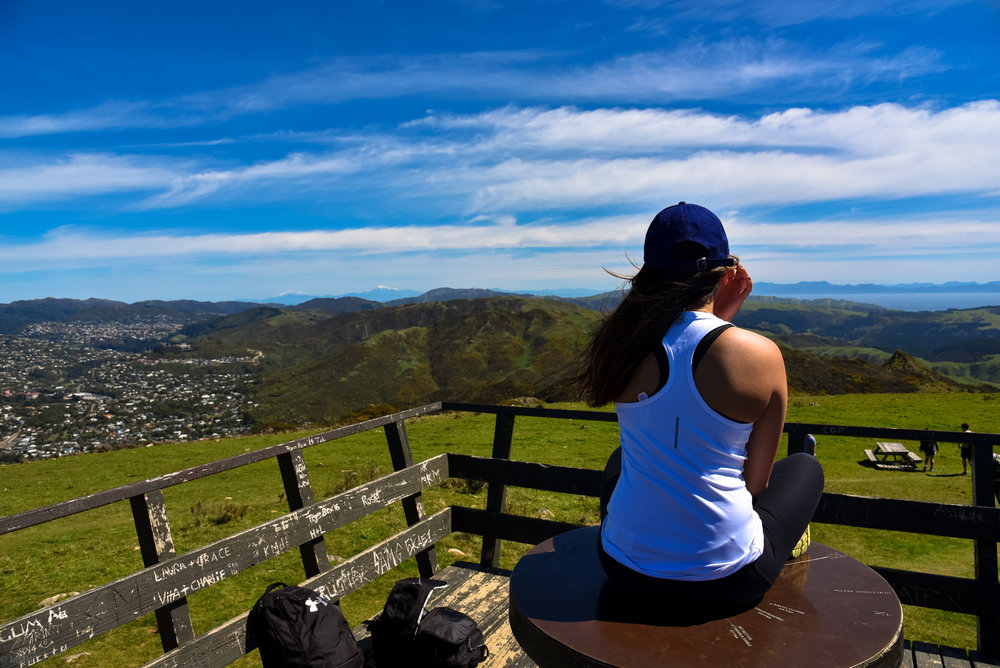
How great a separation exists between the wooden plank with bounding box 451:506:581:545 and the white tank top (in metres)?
2.81

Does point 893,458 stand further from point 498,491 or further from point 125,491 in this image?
point 125,491

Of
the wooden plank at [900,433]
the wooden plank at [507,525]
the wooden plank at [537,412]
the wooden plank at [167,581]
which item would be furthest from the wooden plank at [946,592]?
the wooden plank at [167,581]

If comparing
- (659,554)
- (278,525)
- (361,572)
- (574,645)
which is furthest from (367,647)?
(659,554)

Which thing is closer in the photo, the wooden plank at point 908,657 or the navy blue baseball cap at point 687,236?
the navy blue baseball cap at point 687,236

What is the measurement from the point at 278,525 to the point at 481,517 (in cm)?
217

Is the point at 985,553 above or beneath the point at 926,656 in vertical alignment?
above

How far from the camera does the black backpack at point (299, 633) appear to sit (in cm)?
339

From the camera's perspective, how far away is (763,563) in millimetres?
2332

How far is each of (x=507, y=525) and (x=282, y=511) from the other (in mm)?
7111

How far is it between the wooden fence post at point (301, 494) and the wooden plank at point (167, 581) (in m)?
0.13

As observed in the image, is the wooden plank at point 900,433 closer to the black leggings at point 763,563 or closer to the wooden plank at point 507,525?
the black leggings at point 763,563

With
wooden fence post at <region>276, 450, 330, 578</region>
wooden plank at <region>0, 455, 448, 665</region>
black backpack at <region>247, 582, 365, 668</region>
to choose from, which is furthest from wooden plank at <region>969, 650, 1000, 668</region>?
wooden fence post at <region>276, 450, 330, 578</region>

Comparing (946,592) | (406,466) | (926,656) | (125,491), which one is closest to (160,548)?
(125,491)

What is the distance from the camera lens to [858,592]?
264 cm
